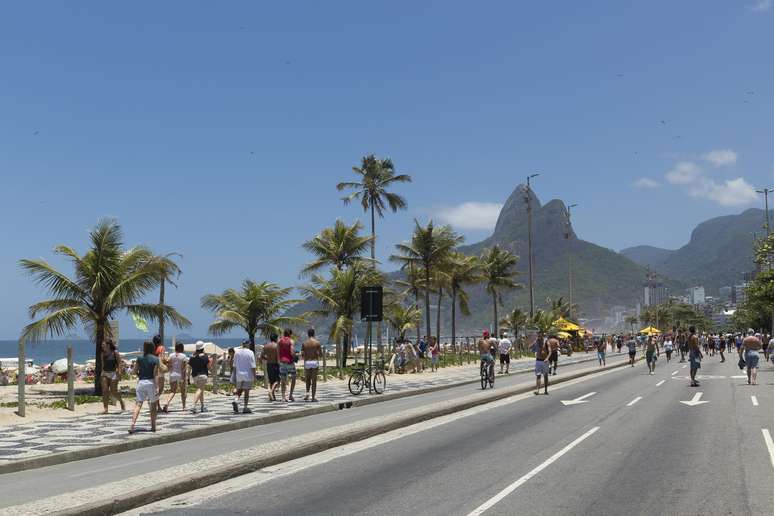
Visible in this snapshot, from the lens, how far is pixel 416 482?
9.30 metres

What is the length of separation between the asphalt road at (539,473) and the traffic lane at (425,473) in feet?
0.05

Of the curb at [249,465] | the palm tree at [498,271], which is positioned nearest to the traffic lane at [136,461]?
the curb at [249,465]

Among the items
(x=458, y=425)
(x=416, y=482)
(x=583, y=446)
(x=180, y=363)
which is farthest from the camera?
(x=180, y=363)

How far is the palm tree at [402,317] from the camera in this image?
54.7 metres

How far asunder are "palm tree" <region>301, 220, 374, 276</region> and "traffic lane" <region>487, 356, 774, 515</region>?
3544 cm

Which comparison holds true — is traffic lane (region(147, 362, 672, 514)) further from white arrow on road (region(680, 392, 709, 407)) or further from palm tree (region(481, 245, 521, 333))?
palm tree (region(481, 245, 521, 333))

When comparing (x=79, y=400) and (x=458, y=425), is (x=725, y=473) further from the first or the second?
(x=79, y=400)

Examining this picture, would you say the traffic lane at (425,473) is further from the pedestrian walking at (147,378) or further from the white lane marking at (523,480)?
the pedestrian walking at (147,378)

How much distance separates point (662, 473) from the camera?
9.55 meters

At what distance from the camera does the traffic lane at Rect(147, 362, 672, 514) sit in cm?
812

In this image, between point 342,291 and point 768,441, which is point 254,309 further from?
point 768,441

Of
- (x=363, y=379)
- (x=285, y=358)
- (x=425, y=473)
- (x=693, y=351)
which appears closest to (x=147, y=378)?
(x=425, y=473)

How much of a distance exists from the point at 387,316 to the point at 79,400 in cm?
3091

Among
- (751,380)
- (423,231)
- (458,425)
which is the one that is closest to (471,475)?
(458,425)
